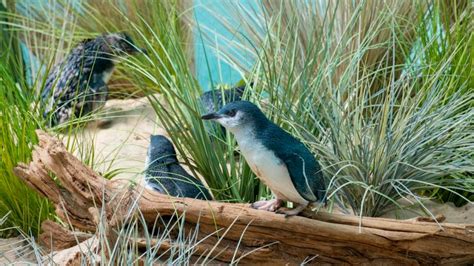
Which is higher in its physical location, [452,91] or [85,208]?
[452,91]

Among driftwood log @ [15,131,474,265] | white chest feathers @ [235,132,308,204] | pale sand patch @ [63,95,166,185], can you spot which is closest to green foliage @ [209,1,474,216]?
driftwood log @ [15,131,474,265]

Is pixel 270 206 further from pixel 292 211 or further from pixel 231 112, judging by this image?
pixel 231 112

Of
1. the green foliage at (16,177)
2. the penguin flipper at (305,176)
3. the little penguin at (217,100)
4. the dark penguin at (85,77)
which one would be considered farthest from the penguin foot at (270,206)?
the dark penguin at (85,77)

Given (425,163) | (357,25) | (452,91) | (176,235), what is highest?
(357,25)

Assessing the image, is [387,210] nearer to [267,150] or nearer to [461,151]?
[461,151]

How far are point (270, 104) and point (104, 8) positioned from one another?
265cm

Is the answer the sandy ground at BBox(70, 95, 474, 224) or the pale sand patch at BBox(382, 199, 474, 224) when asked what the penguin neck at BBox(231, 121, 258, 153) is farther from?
the pale sand patch at BBox(382, 199, 474, 224)

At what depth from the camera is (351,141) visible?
3.19 m

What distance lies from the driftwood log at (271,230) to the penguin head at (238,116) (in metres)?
0.32

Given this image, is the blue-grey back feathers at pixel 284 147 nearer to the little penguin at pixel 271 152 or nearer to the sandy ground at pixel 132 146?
the little penguin at pixel 271 152

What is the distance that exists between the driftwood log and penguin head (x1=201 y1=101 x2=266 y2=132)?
0.32 metres

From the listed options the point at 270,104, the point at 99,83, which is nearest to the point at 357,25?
the point at 270,104

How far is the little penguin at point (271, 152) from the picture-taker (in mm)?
2559

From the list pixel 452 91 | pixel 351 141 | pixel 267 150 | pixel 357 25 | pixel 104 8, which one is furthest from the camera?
pixel 104 8
